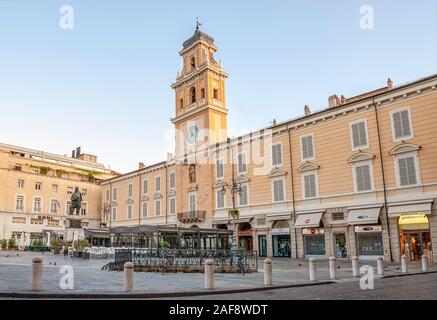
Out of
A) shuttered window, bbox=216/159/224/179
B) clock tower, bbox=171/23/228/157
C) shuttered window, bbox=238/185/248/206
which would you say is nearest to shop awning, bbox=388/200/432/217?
shuttered window, bbox=238/185/248/206

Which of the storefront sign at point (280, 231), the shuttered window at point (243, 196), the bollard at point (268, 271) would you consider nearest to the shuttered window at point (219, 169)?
the shuttered window at point (243, 196)

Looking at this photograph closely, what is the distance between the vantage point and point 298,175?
113 ft

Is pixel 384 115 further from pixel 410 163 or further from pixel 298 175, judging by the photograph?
pixel 298 175

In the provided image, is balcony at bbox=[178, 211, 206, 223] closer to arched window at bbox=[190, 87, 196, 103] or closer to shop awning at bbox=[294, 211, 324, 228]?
shop awning at bbox=[294, 211, 324, 228]

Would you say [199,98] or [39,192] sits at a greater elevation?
[199,98]

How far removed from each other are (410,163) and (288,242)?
39.9 ft

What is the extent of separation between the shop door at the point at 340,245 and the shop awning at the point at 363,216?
168cm

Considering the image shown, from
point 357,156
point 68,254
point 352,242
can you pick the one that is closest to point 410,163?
point 357,156

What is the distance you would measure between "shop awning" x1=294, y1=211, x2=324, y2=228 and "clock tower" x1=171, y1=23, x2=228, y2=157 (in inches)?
633

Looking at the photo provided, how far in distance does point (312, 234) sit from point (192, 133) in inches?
811

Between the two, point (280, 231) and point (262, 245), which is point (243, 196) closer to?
point (262, 245)

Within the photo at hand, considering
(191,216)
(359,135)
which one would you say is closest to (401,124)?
(359,135)

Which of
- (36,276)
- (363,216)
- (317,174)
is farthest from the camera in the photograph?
(317,174)

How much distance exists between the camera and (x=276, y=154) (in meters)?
36.5
